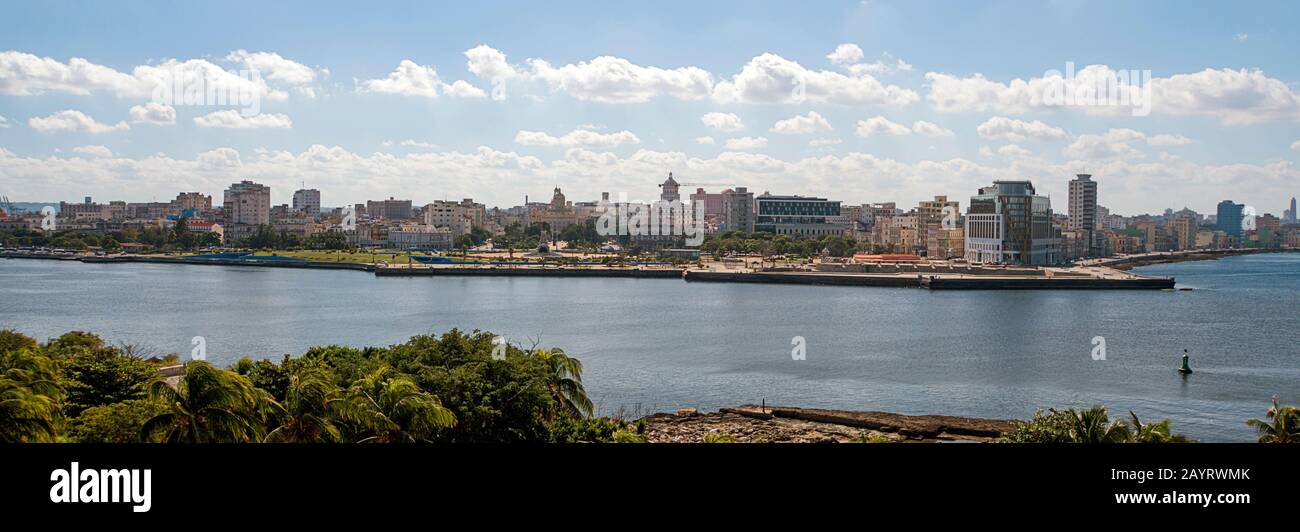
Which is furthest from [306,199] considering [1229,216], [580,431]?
[580,431]

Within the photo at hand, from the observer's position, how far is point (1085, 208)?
2479 inches

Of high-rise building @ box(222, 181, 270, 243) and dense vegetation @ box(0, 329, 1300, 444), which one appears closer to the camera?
dense vegetation @ box(0, 329, 1300, 444)

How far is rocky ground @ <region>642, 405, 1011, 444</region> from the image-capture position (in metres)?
9.86

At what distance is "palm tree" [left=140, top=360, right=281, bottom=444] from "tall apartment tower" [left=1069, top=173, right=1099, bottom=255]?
61.9m

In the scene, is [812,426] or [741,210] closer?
[812,426]

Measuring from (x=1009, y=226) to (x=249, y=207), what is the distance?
165 feet

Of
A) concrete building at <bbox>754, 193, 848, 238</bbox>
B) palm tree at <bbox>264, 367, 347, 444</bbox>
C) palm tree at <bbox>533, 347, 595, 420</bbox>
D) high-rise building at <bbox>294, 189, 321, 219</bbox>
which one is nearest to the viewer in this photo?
palm tree at <bbox>264, 367, 347, 444</bbox>

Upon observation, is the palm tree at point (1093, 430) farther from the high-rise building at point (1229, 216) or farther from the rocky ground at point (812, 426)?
the high-rise building at point (1229, 216)

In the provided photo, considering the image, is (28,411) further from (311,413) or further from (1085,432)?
(1085,432)

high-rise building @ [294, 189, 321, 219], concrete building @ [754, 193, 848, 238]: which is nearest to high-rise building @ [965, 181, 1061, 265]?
concrete building @ [754, 193, 848, 238]

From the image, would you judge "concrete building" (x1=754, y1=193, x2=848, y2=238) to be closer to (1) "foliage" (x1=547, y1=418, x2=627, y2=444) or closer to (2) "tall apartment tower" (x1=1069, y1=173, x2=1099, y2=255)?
(2) "tall apartment tower" (x1=1069, y1=173, x2=1099, y2=255)

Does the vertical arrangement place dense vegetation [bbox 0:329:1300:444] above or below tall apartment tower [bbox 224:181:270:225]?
below
